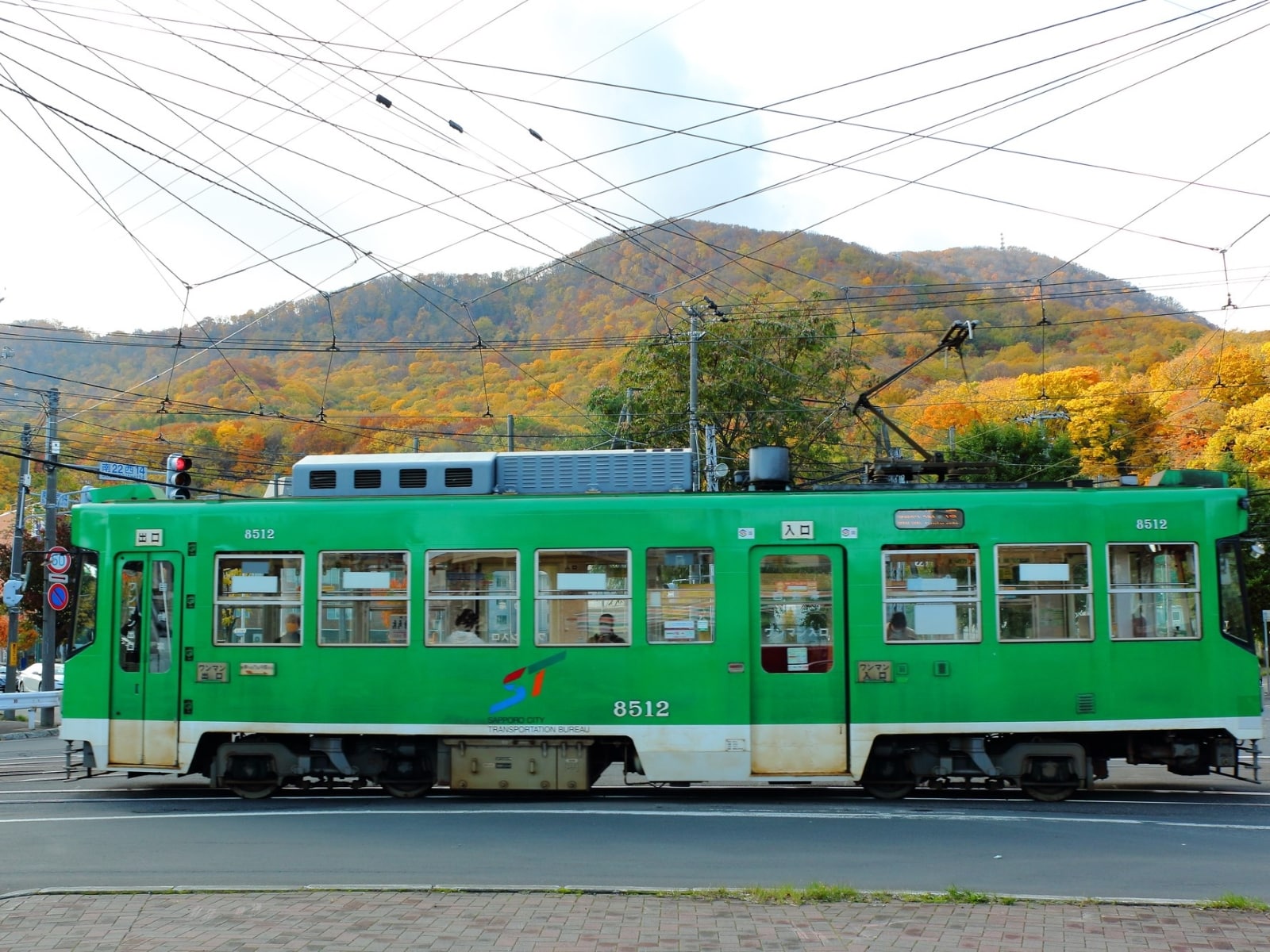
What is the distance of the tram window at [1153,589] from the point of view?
12664 millimetres

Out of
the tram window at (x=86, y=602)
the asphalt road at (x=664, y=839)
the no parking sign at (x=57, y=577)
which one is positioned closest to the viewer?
the asphalt road at (x=664, y=839)

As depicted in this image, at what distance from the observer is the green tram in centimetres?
1256

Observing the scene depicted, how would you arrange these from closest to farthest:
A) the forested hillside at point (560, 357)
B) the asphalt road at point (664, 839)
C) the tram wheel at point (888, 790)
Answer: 1. the asphalt road at point (664, 839)
2. the tram wheel at point (888, 790)
3. the forested hillside at point (560, 357)

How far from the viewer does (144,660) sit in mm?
13344

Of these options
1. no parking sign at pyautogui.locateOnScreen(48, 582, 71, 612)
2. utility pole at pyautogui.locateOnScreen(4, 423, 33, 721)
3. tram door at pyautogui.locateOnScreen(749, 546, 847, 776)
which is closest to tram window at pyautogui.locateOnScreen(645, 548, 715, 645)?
tram door at pyautogui.locateOnScreen(749, 546, 847, 776)

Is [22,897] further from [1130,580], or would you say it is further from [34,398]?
[34,398]

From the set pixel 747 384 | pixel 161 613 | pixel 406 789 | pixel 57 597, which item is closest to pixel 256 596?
pixel 161 613

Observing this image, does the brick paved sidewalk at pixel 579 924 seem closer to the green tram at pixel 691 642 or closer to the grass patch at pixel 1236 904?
the grass patch at pixel 1236 904

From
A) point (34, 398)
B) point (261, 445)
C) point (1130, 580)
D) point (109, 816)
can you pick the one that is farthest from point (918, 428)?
point (109, 816)

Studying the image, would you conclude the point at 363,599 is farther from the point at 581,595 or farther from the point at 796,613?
the point at 796,613

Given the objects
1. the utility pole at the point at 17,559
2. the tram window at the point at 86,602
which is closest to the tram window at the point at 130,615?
the tram window at the point at 86,602

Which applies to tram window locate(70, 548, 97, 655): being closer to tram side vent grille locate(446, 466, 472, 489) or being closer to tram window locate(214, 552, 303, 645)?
tram window locate(214, 552, 303, 645)

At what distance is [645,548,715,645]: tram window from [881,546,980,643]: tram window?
1.84m

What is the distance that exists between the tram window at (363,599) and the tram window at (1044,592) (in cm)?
630
